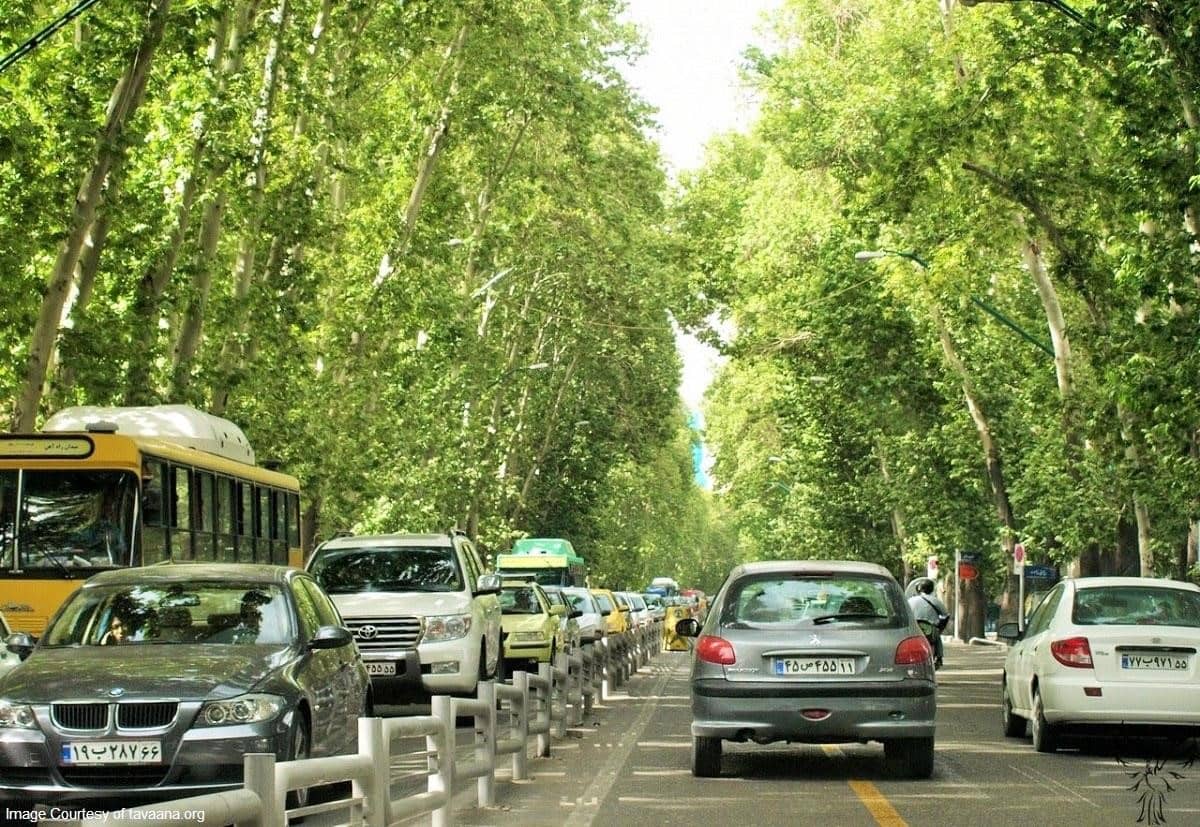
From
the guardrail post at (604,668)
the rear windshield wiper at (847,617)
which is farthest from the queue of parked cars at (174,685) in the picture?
the guardrail post at (604,668)

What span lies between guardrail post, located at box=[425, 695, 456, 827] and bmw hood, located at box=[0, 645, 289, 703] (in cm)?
93

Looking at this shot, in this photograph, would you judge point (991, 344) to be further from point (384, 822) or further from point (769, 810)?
point (384, 822)

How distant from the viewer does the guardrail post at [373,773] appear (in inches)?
367

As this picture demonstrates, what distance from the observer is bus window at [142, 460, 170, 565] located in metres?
20.0

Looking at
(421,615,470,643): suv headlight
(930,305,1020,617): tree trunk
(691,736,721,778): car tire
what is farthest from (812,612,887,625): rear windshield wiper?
(930,305,1020,617): tree trunk

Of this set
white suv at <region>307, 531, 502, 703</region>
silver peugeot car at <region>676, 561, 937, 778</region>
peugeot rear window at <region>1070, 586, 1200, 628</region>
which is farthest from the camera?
white suv at <region>307, 531, 502, 703</region>

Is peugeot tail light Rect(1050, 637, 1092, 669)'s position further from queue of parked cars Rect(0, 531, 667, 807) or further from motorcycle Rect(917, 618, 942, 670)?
queue of parked cars Rect(0, 531, 667, 807)

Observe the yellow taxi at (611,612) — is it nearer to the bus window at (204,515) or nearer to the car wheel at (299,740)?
the bus window at (204,515)

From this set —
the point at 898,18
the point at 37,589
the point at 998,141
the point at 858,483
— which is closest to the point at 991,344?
the point at 898,18

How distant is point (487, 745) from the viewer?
44.3ft

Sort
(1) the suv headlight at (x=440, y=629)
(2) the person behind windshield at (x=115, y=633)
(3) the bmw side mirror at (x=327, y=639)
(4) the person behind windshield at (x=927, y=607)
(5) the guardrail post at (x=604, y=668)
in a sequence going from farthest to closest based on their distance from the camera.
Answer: (4) the person behind windshield at (x=927, y=607) → (5) the guardrail post at (x=604, y=668) → (1) the suv headlight at (x=440, y=629) → (2) the person behind windshield at (x=115, y=633) → (3) the bmw side mirror at (x=327, y=639)

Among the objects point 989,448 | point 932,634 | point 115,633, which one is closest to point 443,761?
point 115,633

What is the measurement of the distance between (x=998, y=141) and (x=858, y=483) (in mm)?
37667

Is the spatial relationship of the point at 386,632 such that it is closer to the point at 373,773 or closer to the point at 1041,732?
the point at 1041,732
